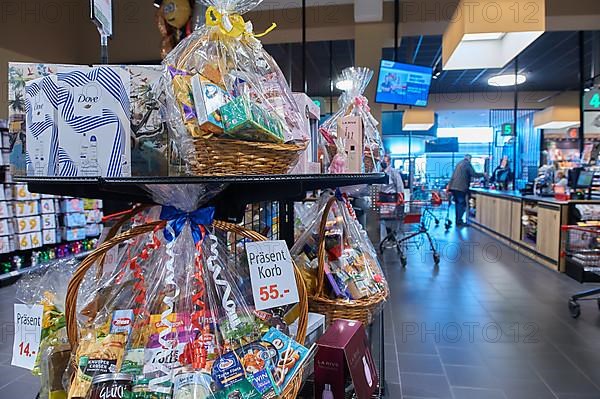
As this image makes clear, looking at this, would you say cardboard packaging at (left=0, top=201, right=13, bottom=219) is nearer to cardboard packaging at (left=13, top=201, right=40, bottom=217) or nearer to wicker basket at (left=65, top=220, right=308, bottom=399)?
cardboard packaging at (left=13, top=201, right=40, bottom=217)

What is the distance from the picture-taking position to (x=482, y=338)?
11.4 ft

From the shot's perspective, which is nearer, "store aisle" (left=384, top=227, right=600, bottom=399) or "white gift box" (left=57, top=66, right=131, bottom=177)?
"white gift box" (left=57, top=66, right=131, bottom=177)

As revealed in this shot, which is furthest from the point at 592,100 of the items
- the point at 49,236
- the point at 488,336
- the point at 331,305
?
the point at 49,236

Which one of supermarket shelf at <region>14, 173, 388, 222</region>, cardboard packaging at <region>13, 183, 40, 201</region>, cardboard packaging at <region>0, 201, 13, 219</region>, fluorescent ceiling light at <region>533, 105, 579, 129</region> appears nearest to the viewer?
supermarket shelf at <region>14, 173, 388, 222</region>

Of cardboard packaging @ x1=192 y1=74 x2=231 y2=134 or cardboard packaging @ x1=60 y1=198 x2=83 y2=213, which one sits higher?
cardboard packaging @ x1=192 y1=74 x2=231 y2=134

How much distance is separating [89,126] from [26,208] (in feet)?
17.0

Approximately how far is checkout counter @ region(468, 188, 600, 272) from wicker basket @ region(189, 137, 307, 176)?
5.53 m

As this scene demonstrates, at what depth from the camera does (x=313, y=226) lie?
65.4 inches

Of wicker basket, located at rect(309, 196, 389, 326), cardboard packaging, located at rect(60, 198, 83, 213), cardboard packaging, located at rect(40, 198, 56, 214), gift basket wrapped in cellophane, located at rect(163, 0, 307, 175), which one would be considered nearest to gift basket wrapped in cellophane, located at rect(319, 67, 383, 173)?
wicker basket, located at rect(309, 196, 389, 326)

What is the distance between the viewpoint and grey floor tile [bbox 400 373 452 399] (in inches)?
103

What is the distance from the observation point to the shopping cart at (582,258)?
3908mm

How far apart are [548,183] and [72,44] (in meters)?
8.15

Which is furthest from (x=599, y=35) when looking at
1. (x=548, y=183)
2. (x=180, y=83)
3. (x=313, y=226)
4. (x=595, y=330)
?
(x=180, y=83)

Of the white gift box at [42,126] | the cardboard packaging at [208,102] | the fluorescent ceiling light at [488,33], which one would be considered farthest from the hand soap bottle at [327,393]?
the fluorescent ceiling light at [488,33]
